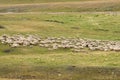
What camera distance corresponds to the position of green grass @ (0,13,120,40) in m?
44.4

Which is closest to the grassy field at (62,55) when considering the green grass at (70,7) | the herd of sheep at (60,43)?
the herd of sheep at (60,43)

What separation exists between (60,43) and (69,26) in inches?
429

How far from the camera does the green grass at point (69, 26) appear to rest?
44375 millimetres

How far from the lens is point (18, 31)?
143ft

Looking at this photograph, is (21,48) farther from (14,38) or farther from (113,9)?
(113,9)

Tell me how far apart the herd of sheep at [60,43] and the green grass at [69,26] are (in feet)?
8.65

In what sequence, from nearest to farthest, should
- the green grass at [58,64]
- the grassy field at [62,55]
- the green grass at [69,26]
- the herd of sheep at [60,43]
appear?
the green grass at [58,64] → the grassy field at [62,55] → the herd of sheep at [60,43] → the green grass at [69,26]

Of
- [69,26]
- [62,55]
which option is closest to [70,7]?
[69,26]

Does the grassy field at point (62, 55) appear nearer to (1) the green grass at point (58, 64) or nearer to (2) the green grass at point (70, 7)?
(1) the green grass at point (58, 64)

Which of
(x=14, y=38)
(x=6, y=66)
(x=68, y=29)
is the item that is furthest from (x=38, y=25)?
(x=6, y=66)

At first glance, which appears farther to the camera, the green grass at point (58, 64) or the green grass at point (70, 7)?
the green grass at point (70, 7)

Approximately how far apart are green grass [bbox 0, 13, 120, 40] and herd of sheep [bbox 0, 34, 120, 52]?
2636 millimetres

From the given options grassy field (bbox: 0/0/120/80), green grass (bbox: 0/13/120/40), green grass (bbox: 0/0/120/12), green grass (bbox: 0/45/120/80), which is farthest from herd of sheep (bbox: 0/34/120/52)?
green grass (bbox: 0/0/120/12)

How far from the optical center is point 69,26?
1945 inches
